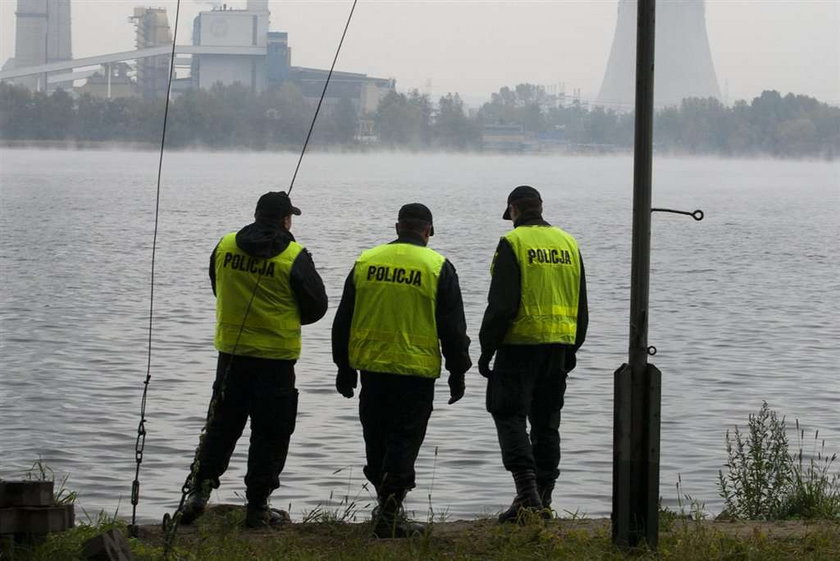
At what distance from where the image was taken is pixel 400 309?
24.7 ft

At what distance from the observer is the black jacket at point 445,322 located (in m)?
7.56

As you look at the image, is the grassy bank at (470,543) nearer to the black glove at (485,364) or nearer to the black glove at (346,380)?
the black glove at (346,380)

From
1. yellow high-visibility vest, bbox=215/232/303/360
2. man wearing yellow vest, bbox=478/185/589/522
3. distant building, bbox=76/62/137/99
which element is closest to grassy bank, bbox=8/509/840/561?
man wearing yellow vest, bbox=478/185/589/522

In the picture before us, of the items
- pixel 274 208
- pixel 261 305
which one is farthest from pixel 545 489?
pixel 274 208

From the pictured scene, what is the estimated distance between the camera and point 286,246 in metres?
7.66

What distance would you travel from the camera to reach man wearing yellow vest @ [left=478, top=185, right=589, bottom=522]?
779 centimetres

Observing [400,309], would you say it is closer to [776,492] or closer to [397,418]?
[397,418]

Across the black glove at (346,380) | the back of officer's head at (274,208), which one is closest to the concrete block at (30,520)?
the black glove at (346,380)

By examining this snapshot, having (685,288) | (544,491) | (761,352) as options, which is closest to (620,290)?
(685,288)

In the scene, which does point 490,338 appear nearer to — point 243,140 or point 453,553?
point 453,553

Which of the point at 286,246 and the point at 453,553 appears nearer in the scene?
the point at 453,553

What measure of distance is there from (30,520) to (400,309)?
2060 mm

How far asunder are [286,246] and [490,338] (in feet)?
3.73

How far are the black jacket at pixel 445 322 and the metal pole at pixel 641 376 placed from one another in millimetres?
1034
